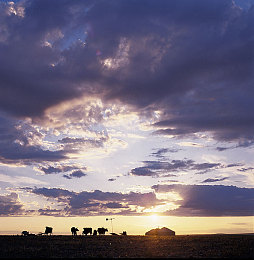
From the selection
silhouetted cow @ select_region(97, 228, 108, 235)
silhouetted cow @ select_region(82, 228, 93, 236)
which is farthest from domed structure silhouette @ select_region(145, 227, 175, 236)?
silhouetted cow @ select_region(82, 228, 93, 236)

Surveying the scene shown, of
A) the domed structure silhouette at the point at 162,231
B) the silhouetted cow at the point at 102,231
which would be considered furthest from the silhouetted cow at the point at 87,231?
the domed structure silhouette at the point at 162,231

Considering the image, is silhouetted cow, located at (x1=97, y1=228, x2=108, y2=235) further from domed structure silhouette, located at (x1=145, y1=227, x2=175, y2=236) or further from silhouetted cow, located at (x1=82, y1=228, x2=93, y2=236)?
domed structure silhouette, located at (x1=145, y1=227, x2=175, y2=236)

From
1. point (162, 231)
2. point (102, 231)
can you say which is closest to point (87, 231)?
point (102, 231)

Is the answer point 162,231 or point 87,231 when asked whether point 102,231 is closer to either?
point 87,231

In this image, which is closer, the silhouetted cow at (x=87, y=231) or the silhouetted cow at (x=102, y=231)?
the silhouetted cow at (x=87, y=231)

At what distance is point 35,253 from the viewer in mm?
45562

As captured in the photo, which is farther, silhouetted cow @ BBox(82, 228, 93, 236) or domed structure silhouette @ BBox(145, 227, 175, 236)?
domed structure silhouette @ BBox(145, 227, 175, 236)

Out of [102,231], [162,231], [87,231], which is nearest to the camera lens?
[87,231]

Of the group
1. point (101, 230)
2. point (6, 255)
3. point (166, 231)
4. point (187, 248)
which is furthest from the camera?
point (166, 231)

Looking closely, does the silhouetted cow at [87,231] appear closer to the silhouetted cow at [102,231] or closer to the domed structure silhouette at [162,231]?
the silhouetted cow at [102,231]

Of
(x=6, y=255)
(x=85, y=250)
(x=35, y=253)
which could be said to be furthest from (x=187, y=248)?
(x=6, y=255)

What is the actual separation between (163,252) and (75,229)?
5851 centimetres

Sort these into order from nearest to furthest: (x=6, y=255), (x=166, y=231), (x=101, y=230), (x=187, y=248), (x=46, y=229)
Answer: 1. (x=6, y=255)
2. (x=187, y=248)
3. (x=46, y=229)
4. (x=101, y=230)
5. (x=166, y=231)

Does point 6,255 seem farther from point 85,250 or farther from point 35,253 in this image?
point 85,250
